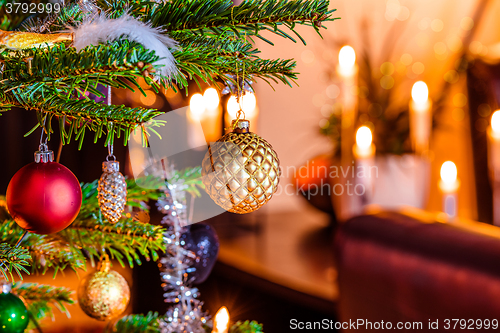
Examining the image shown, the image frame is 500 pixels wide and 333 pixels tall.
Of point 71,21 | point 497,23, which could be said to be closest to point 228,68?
point 71,21

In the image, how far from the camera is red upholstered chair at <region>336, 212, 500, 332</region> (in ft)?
1.54

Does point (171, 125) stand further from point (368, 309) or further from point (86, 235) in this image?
point (368, 309)

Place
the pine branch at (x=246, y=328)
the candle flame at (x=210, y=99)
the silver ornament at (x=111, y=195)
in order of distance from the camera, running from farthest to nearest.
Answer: the candle flame at (x=210, y=99) → the pine branch at (x=246, y=328) → the silver ornament at (x=111, y=195)

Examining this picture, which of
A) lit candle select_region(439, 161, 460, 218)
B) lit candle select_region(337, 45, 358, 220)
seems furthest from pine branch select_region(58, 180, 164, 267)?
lit candle select_region(439, 161, 460, 218)

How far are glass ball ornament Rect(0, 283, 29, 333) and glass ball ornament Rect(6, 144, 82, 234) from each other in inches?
5.5

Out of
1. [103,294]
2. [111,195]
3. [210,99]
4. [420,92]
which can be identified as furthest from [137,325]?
[420,92]

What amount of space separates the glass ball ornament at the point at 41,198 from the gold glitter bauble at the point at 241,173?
0.36 ft

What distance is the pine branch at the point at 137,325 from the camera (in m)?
0.46

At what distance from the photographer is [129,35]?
262mm

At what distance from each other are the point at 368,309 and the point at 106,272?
1.30 ft

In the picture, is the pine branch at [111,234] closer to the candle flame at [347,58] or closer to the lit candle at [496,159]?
the candle flame at [347,58]

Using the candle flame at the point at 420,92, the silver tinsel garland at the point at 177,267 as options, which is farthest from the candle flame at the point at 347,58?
the silver tinsel garland at the point at 177,267

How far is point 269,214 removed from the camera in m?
2.05

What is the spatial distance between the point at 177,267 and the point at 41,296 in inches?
6.3
